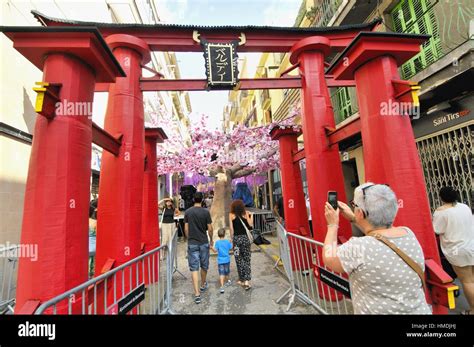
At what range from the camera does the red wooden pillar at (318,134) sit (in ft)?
15.5

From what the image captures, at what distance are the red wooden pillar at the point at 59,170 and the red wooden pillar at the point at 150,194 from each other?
3558 millimetres

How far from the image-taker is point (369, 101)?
11.4ft

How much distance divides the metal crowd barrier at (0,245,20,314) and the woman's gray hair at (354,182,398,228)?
A: 5659mm

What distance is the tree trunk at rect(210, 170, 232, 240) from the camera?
987cm

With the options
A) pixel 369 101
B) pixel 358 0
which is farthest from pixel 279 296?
pixel 358 0

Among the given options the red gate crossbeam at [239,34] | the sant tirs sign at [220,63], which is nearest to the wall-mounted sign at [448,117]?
the red gate crossbeam at [239,34]

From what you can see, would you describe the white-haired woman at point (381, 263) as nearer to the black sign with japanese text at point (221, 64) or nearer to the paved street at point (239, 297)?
the paved street at point (239, 297)

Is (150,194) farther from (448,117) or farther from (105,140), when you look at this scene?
(448,117)

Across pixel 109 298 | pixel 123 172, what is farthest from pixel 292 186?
pixel 109 298

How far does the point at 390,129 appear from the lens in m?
3.27

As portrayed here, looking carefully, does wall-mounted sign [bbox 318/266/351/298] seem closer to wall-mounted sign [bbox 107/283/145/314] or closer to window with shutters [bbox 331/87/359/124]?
wall-mounted sign [bbox 107/283/145/314]

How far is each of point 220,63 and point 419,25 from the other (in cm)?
583

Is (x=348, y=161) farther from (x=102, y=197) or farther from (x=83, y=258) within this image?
(x=83, y=258)

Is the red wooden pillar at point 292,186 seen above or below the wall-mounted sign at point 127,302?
above
